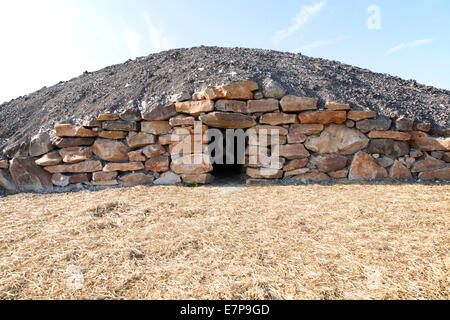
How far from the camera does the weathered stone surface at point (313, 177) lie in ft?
13.7

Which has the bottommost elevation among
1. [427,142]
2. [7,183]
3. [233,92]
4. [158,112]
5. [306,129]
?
[7,183]

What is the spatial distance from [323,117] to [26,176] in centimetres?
549

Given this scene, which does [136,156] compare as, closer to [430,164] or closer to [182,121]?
[182,121]

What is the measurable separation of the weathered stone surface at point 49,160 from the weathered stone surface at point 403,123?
628cm

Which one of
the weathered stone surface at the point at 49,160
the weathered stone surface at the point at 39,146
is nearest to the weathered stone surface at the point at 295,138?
the weathered stone surface at the point at 49,160

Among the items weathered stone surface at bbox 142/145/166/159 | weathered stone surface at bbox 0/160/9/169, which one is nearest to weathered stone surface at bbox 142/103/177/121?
weathered stone surface at bbox 142/145/166/159

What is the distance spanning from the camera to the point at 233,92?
4.07 m

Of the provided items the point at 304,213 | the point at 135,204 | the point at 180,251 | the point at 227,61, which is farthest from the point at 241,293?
the point at 227,61

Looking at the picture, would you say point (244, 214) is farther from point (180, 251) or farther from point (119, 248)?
point (119, 248)

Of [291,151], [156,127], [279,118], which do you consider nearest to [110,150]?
[156,127]

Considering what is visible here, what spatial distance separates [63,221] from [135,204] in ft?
2.69

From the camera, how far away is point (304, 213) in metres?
2.71

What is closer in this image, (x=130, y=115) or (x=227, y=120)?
(x=227, y=120)

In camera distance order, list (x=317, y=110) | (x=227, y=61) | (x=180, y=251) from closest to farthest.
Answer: (x=180, y=251) < (x=317, y=110) < (x=227, y=61)
